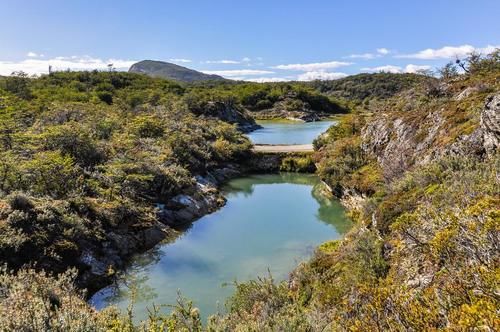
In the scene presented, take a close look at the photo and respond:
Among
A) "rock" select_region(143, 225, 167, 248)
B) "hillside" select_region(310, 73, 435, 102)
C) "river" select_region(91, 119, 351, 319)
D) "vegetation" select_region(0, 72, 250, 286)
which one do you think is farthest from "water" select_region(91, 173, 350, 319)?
"hillside" select_region(310, 73, 435, 102)

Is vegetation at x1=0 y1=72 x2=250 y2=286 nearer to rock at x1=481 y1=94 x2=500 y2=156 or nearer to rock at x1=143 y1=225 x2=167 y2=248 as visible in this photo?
rock at x1=143 y1=225 x2=167 y2=248

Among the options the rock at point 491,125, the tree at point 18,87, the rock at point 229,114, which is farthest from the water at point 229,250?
the tree at point 18,87

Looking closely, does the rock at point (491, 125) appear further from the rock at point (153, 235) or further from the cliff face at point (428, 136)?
the rock at point (153, 235)

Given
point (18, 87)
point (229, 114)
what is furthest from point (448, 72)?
point (18, 87)

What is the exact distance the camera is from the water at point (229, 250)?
53.1 ft

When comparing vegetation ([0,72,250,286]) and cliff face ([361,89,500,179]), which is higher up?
cliff face ([361,89,500,179])

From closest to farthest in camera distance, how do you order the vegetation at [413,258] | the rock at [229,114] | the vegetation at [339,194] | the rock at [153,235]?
the vegetation at [413,258] < the vegetation at [339,194] < the rock at [153,235] < the rock at [229,114]

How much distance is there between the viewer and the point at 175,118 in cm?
4756

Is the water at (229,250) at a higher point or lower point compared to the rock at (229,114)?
lower

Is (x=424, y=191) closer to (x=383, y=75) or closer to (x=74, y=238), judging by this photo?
(x=74, y=238)

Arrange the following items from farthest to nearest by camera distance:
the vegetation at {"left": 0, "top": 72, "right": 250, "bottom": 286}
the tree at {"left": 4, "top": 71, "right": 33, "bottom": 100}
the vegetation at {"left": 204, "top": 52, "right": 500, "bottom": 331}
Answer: the tree at {"left": 4, "top": 71, "right": 33, "bottom": 100} → the vegetation at {"left": 0, "top": 72, "right": 250, "bottom": 286} → the vegetation at {"left": 204, "top": 52, "right": 500, "bottom": 331}

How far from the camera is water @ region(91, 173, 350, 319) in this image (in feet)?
53.1

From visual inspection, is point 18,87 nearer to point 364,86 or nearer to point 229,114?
point 229,114

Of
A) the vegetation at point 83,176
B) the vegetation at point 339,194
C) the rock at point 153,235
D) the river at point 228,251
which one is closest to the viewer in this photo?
the vegetation at point 339,194
